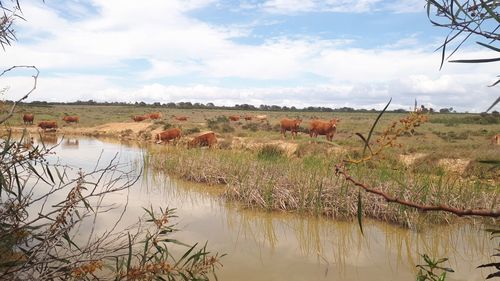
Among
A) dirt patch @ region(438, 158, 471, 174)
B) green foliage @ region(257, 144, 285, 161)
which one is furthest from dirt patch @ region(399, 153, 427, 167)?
green foliage @ region(257, 144, 285, 161)

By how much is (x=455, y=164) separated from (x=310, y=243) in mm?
8693

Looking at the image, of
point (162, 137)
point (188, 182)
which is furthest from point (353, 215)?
point (162, 137)

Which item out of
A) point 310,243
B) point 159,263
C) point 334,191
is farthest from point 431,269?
point 334,191

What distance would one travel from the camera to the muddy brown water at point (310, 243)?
203 inches

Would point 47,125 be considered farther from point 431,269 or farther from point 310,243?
point 431,269

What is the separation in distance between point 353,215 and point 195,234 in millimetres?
3162

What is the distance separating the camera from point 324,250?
236 inches

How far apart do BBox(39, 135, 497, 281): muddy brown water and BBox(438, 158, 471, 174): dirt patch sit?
17.9 ft

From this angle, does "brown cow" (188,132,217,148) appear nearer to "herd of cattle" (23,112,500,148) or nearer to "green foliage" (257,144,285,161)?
"herd of cattle" (23,112,500,148)

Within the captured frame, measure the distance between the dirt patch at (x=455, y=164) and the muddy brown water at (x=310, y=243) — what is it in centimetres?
545

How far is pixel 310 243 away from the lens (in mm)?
6281

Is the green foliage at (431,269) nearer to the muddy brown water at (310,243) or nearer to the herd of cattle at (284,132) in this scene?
the muddy brown water at (310,243)

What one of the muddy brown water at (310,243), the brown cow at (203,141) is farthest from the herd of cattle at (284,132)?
the muddy brown water at (310,243)

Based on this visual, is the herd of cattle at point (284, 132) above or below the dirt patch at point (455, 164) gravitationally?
above
